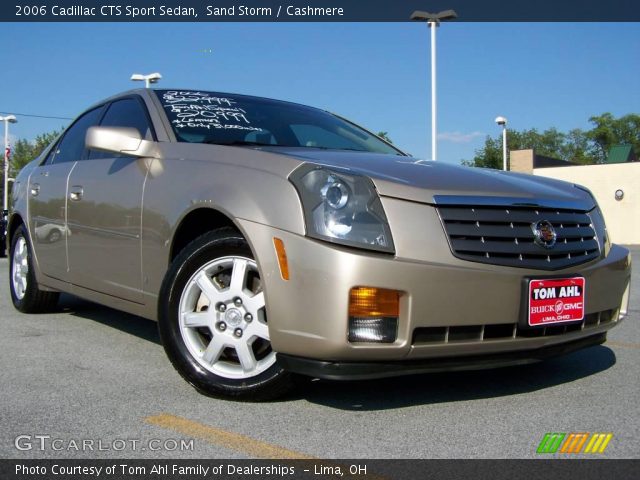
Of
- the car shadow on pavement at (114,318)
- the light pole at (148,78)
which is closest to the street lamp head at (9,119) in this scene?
the light pole at (148,78)

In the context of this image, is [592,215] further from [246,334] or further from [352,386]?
[246,334]

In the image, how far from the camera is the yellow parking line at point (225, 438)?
2473 millimetres

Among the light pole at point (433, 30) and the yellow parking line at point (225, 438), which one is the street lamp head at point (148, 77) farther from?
the yellow parking line at point (225, 438)

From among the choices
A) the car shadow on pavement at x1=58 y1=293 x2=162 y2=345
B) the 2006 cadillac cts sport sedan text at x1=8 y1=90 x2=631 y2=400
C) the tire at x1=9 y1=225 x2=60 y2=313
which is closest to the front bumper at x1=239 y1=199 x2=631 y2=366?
the 2006 cadillac cts sport sedan text at x1=8 y1=90 x2=631 y2=400

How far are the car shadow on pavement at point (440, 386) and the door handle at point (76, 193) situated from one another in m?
2.01

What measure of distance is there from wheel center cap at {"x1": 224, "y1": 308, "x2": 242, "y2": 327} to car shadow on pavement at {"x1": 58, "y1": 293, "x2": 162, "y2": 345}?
1.44 metres

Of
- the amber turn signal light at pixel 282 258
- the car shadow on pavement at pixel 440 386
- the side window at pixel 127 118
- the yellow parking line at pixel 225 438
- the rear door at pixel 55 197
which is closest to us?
the yellow parking line at pixel 225 438

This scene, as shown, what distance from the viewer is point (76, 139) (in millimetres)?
5090

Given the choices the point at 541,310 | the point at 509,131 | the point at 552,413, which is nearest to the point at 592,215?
the point at 541,310

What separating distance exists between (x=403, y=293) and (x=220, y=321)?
2.92ft

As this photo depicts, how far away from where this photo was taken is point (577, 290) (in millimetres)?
3178

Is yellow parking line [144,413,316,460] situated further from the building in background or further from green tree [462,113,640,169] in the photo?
green tree [462,113,640,169]

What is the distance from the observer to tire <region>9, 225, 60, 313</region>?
17.9 feet
